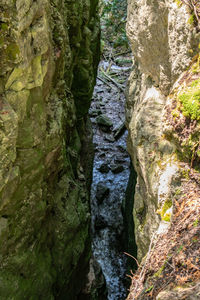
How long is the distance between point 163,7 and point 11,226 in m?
4.11

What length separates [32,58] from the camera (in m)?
3.89

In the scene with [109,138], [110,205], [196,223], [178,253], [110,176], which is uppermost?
[109,138]

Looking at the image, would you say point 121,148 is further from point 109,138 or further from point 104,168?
point 104,168

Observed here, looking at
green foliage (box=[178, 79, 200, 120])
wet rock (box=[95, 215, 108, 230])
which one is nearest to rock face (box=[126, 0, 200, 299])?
green foliage (box=[178, 79, 200, 120])

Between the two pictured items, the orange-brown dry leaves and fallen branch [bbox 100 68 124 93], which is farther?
fallen branch [bbox 100 68 124 93]

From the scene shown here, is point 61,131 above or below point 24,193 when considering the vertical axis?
above

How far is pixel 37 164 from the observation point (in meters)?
4.46

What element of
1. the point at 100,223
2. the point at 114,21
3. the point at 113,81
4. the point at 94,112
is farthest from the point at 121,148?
the point at 114,21

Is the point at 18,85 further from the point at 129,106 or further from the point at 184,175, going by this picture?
the point at 129,106

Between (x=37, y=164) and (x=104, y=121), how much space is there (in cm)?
856

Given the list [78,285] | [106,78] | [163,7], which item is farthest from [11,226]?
[106,78]

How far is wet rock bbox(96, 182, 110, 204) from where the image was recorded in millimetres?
9930

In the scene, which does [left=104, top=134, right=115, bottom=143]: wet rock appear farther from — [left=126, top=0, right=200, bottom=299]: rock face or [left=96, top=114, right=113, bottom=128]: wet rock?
[left=126, top=0, right=200, bottom=299]: rock face

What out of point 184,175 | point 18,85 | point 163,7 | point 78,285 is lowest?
point 78,285
